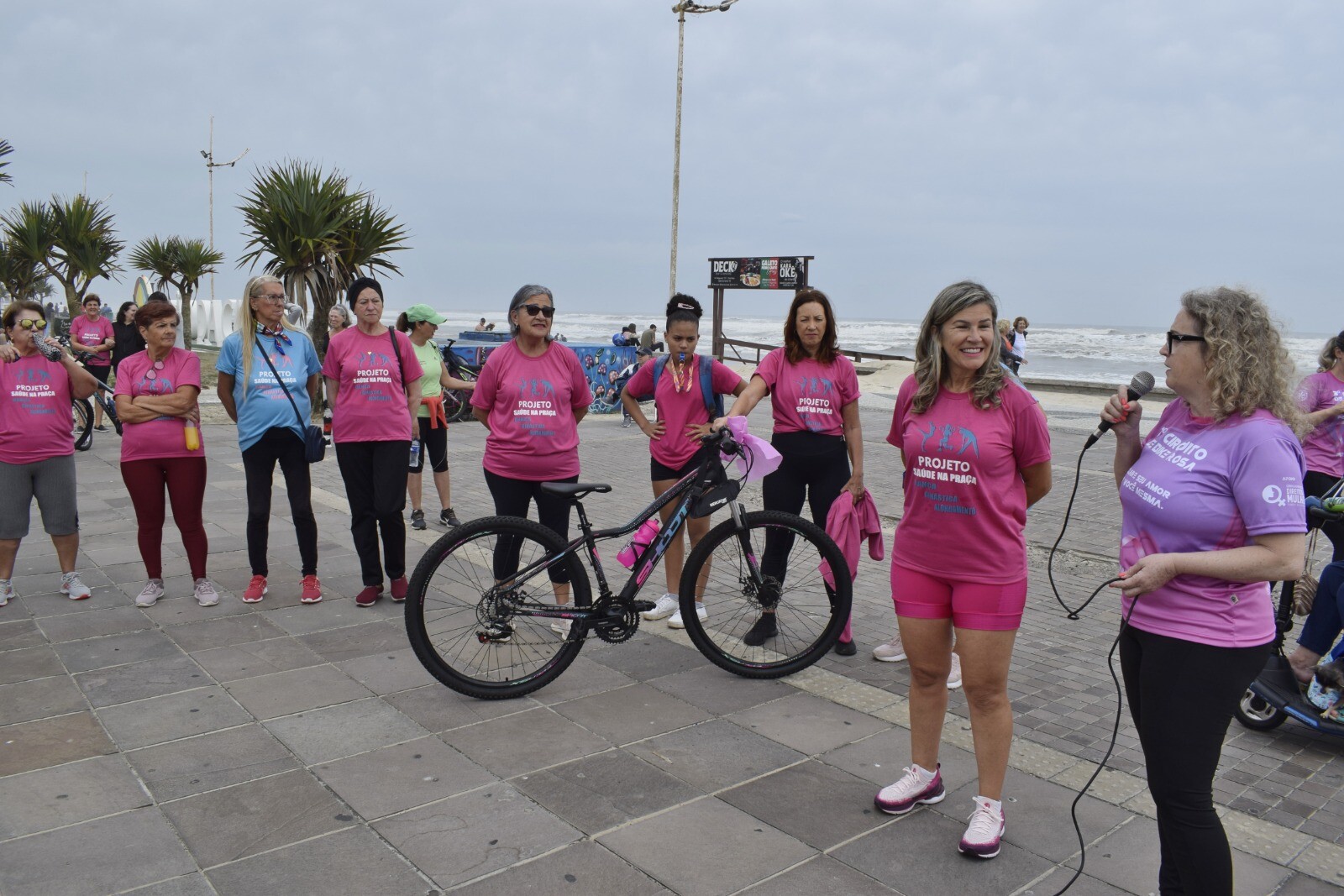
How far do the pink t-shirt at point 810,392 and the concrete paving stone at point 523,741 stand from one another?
1.78 meters

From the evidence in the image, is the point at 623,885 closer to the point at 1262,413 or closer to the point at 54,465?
the point at 1262,413

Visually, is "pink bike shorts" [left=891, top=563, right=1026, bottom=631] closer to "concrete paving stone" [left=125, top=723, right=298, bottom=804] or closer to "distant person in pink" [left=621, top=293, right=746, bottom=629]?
"distant person in pink" [left=621, top=293, right=746, bottom=629]

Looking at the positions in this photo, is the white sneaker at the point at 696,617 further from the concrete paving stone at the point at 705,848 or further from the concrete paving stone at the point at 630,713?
the concrete paving stone at the point at 705,848

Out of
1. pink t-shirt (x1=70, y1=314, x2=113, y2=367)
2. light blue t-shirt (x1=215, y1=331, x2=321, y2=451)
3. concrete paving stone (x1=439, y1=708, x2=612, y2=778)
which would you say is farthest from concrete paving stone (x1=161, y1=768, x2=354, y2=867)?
pink t-shirt (x1=70, y1=314, x2=113, y2=367)

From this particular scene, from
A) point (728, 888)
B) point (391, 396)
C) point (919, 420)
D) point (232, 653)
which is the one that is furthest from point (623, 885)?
point (391, 396)

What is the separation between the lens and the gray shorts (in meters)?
5.43

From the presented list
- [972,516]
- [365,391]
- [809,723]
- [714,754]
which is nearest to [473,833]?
[714,754]

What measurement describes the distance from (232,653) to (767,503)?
268 centimetres

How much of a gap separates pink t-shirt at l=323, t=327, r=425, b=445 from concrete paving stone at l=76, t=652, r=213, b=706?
146cm

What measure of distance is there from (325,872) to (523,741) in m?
1.05

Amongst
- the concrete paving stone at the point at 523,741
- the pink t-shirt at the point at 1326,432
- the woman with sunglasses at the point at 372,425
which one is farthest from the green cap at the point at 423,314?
the pink t-shirt at the point at 1326,432

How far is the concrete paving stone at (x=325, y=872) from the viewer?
2.78 metres

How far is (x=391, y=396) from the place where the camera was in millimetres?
5535

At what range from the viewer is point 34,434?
5.41 meters
